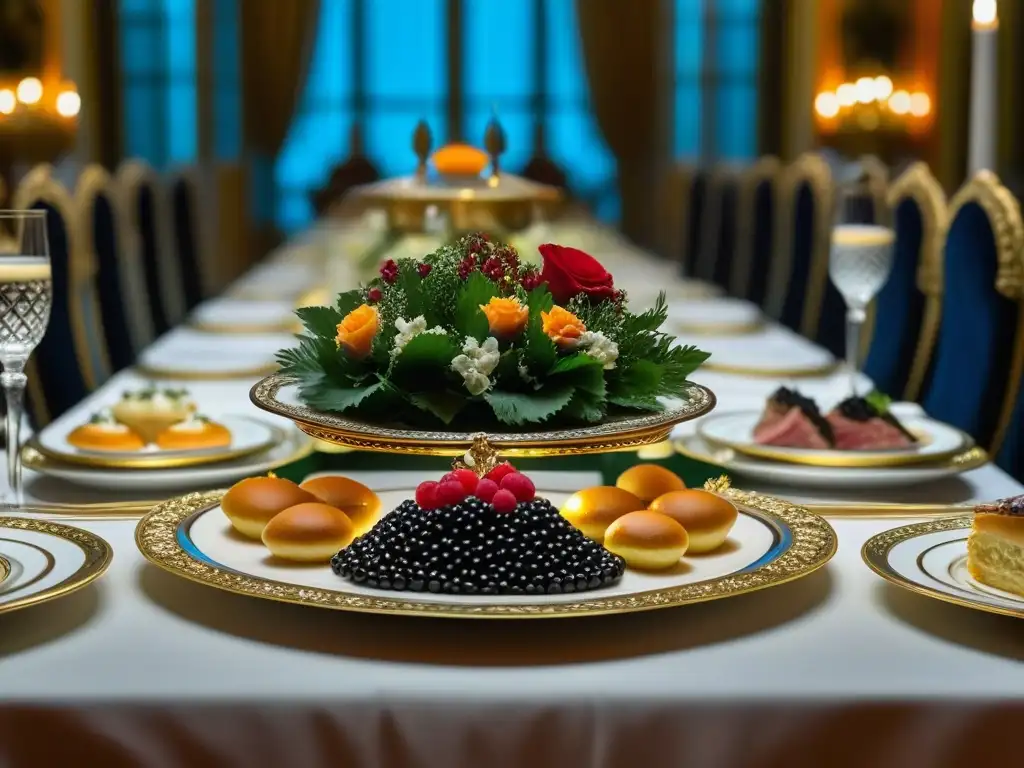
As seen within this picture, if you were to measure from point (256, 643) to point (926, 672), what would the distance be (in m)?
0.37

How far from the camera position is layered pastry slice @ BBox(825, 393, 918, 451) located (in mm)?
1310

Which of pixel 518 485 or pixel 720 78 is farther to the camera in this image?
pixel 720 78

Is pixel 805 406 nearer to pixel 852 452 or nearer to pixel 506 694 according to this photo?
pixel 852 452

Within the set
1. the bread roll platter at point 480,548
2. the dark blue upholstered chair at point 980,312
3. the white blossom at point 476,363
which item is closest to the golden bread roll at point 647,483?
the bread roll platter at point 480,548

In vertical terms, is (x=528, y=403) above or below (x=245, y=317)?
above

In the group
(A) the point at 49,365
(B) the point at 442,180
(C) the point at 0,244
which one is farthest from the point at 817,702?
(A) the point at 49,365

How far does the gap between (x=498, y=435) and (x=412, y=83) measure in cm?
850

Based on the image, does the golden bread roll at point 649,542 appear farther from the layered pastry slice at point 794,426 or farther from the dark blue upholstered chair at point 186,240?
the dark blue upholstered chair at point 186,240

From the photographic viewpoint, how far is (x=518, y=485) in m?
0.86

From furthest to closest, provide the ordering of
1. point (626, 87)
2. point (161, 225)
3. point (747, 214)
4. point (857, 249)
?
point (626, 87) < point (747, 214) < point (161, 225) < point (857, 249)

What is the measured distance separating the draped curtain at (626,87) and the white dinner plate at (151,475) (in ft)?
26.1

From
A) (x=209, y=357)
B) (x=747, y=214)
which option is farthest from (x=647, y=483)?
(x=747, y=214)

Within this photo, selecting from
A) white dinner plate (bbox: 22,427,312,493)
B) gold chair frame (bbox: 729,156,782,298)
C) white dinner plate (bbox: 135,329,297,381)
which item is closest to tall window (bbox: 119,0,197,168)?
gold chair frame (bbox: 729,156,782,298)

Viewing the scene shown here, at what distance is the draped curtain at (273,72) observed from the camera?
908 cm
